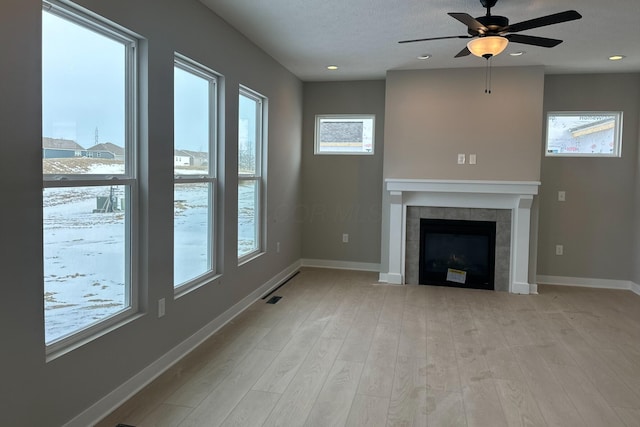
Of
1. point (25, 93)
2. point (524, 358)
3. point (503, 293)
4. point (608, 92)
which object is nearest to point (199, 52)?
point (25, 93)

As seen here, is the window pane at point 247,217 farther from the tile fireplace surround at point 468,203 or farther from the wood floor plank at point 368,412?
the wood floor plank at point 368,412

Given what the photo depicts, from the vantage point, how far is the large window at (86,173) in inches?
84.8

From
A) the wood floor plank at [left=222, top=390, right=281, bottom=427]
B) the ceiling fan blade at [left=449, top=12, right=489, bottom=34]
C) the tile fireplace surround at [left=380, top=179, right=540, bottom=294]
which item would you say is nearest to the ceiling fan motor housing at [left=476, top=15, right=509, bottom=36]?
the ceiling fan blade at [left=449, top=12, right=489, bottom=34]

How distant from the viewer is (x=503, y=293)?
5.16 meters

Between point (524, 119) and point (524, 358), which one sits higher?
point (524, 119)

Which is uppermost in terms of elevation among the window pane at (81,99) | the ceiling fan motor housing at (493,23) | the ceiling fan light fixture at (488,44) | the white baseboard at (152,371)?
the ceiling fan motor housing at (493,23)

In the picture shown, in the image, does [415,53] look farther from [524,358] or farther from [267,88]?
[524,358]

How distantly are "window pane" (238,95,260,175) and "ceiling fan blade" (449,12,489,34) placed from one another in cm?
222

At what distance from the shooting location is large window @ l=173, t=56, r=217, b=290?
325 cm

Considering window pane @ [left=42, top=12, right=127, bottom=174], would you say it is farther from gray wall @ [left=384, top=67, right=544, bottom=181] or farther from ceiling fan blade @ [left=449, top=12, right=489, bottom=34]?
gray wall @ [left=384, top=67, right=544, bottom=181]

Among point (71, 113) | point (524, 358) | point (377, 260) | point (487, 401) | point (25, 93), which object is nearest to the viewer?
point (25, 93)

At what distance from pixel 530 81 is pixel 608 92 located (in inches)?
43.6

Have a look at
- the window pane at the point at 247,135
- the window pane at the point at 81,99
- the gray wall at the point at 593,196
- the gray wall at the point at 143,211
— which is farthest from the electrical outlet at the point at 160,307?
the gray wall at the point at 593,196

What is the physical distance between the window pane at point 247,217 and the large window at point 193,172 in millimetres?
678
